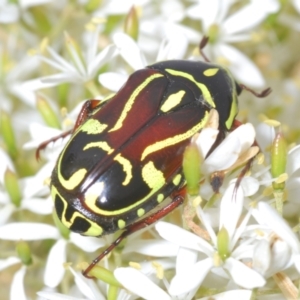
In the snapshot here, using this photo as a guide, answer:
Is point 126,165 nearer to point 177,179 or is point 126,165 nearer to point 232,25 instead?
point 177,179

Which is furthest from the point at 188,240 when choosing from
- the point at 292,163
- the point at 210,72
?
the point at 210,72

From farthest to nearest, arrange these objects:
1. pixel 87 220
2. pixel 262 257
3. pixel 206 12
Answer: pixel 206 12 → pixel 87 220 → pixel 262 257

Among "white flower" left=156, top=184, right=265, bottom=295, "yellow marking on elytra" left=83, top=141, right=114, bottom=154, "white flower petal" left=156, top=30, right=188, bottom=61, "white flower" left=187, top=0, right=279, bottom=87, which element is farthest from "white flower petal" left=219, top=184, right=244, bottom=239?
"white flower" left=187, top=0, right=279, bottom=87

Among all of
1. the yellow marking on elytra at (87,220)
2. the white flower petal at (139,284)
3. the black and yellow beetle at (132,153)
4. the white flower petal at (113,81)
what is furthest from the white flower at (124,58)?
the white flower petal at (139,284)

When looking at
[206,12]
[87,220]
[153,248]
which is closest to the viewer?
[87,220]

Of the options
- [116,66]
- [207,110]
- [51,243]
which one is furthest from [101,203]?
[116,66]

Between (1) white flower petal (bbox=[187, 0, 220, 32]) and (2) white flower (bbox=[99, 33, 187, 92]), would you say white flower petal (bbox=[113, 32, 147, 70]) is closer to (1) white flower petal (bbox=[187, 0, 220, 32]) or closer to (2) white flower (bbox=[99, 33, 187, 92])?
(2) white flower (bbox=[99, 33, 187, 92])
